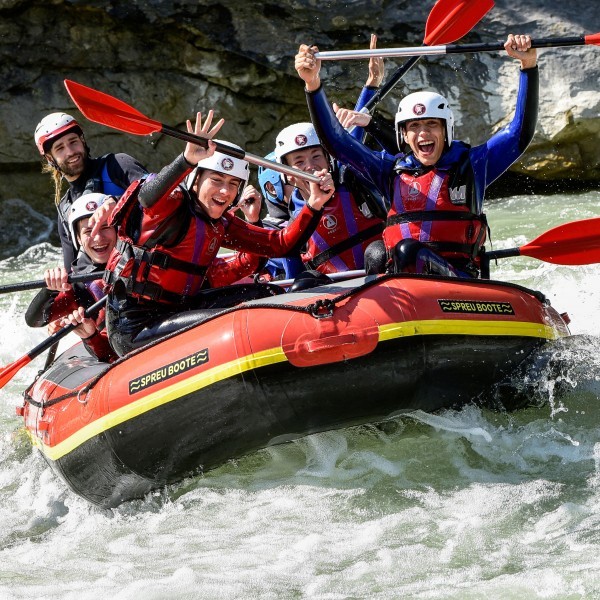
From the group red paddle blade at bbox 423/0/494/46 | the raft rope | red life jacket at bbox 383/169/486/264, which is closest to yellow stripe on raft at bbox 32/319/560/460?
the raft rope

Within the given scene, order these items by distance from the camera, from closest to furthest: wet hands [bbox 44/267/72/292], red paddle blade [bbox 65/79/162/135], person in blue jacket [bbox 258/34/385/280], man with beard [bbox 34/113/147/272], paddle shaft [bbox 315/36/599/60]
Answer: red paddle blade [bbox 65/79/162/135]
paddle shaft [bbox 315/36/599/60]
wet hands [bbox 44/267/72/292]
person in blue jacket [bbox 258/34/385/280]
man with beard [bbox 34/113/147/272]

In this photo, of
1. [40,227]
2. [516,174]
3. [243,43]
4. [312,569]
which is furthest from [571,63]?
[312,569]

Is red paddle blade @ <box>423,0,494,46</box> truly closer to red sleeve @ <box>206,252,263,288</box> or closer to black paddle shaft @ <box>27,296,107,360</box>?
red sleeve @ <box>206,252,263,288</box>

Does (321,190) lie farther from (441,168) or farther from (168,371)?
(168,371)

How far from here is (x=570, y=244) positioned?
202 inches

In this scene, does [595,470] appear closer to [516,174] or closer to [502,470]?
[502,470]

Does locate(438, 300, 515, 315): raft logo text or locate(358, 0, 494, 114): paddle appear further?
locate(358, 0, 494, 114): paddle

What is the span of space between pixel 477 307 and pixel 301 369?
2.54 ft

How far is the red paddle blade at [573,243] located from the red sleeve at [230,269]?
1351mm

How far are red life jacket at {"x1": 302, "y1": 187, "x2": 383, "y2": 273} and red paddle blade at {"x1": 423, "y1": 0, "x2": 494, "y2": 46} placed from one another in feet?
3.49

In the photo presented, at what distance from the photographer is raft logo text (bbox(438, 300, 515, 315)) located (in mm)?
4312

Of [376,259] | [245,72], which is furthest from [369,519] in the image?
[245,72]

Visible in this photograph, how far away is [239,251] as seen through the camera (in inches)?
208

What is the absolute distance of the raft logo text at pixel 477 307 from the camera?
14.1ft
